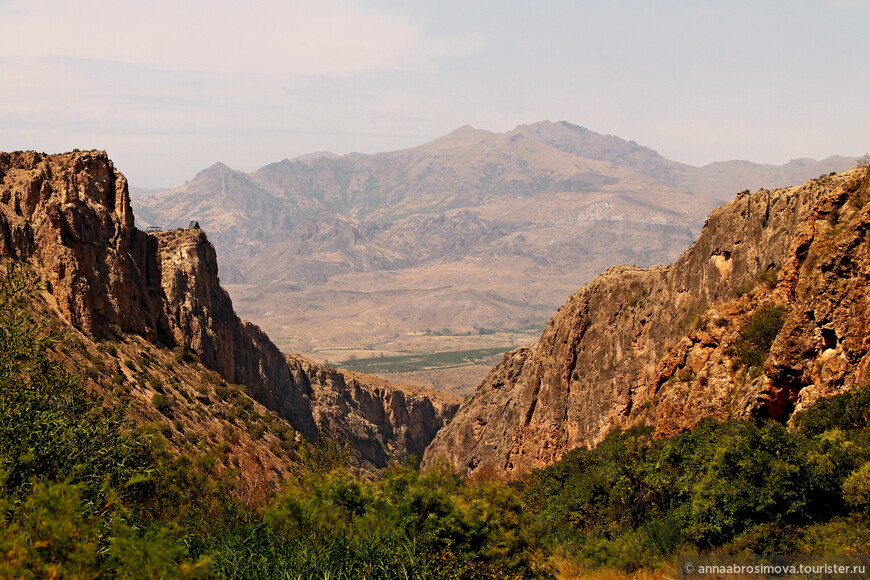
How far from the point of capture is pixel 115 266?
7812cm

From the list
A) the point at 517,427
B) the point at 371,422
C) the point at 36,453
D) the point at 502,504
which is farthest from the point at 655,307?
the point at 371,422

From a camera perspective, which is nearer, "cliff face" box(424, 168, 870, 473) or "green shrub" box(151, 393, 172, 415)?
"cliff face" box(424, 168, 870, 473)

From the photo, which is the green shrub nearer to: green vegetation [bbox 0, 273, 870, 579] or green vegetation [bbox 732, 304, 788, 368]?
green vegetation [bbox 0, 273, 870, 579]

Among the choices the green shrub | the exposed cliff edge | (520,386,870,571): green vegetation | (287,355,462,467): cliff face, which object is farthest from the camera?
(287,355,462,467): cliff face

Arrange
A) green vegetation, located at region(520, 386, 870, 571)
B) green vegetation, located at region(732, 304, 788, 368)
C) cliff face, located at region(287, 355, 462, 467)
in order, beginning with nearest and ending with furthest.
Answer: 1. green vegetation, located at region(520, 386, 870, 571)
2. green vegetation, located at region(732, 304, 788, 368)
3. cliff face, located at region(287, 355, 462, 467)

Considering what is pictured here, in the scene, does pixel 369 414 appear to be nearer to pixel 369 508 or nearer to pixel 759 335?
pixel 759 335

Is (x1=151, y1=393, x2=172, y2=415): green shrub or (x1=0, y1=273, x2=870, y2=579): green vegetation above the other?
(x1=0, y1=273, x2=870, y2=579): green vegetation

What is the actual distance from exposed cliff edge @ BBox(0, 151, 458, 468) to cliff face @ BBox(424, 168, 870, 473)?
33.2 m

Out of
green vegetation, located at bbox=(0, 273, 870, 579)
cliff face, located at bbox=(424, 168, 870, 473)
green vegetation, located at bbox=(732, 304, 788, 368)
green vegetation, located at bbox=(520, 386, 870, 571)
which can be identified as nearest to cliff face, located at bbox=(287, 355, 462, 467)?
cliff face, located at bbox=(424, 168, 870, 473)

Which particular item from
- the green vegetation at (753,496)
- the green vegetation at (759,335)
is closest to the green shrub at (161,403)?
the green vegetation at (753,496)

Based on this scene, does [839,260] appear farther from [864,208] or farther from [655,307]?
[655,307]

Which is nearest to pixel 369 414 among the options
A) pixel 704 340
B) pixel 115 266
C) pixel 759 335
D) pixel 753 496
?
pixel 115 266

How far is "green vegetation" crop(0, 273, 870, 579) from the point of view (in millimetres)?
20938

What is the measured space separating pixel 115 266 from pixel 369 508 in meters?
54.3
